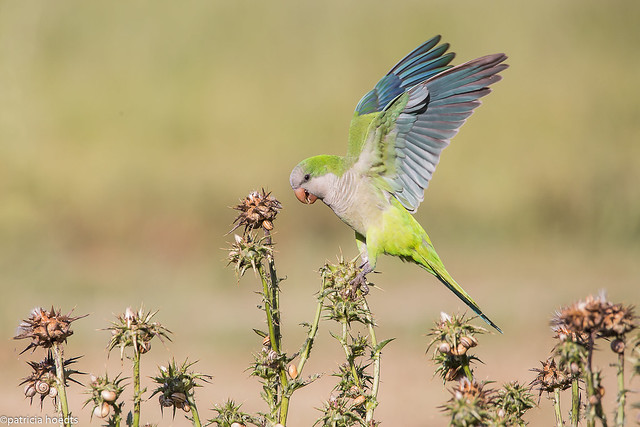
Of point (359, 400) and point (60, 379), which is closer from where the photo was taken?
point (60, 379)

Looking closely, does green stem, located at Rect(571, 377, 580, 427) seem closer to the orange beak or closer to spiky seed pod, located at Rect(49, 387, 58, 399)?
spiky seed pod, located at Rect(49, 387, 58, 399)

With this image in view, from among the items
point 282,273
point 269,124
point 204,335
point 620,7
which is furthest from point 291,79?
point 620,7

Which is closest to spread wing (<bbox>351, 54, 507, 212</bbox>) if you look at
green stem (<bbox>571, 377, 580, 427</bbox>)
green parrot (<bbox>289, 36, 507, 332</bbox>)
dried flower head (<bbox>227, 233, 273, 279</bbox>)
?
green parrot (<bbox>289, 36, 507, 332</bbox>)

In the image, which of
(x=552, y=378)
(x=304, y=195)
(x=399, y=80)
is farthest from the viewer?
(x=399, y=80)

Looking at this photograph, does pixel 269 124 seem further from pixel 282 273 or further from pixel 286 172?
pixel 282 273

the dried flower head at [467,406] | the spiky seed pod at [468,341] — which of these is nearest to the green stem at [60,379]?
the dried flower head at [467,406]

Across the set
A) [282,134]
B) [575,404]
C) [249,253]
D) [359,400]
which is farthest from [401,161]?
[282,134]

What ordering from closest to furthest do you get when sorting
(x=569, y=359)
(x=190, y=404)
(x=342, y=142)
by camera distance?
(x=569, y=359)
(x=190, y=404)
(x=342, y=142)

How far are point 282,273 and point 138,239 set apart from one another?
2025 mm

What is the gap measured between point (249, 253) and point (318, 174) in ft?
5.09

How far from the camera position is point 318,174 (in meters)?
3.79

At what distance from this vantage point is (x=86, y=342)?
320 inches

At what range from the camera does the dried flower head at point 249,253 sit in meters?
2.29

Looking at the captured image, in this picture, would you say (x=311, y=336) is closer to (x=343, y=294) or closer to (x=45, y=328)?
(x=343, y=294)
